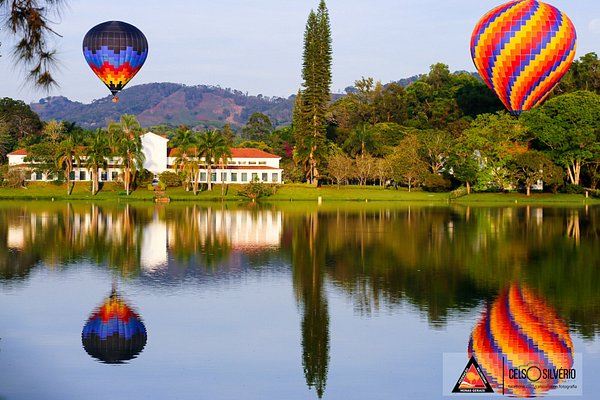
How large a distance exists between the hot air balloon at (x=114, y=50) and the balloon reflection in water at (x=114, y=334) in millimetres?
36862

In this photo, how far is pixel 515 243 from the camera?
130ft

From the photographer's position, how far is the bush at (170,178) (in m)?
86.6

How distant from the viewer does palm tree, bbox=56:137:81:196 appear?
8488cm

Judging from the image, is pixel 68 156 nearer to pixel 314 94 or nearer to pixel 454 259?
pixel 314 94

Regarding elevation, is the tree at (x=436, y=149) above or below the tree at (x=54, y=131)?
below

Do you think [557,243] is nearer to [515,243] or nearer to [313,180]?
[515,243]

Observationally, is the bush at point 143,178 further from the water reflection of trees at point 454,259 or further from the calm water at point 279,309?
the calm water at point 279,309

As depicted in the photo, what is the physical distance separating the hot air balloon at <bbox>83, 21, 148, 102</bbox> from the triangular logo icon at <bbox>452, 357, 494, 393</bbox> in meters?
44.7

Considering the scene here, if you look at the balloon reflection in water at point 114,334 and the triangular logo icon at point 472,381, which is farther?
the balloon reflection in water at point 114,334

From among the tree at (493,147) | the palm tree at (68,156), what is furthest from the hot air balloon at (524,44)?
the palm tree at (68,156)

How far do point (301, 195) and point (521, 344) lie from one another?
68.0 metres

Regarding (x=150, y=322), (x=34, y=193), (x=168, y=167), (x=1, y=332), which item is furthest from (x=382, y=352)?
(x=168, y=167)

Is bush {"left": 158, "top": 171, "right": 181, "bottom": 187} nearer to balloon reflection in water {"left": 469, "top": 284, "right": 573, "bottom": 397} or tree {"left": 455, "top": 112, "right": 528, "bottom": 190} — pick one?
tree {"left": 455, "top": 112, "right": 528, "bottom": 190}

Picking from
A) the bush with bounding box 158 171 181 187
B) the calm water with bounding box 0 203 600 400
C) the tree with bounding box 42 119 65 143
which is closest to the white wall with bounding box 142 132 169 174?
the bush with bounding box 158 171 181 187
